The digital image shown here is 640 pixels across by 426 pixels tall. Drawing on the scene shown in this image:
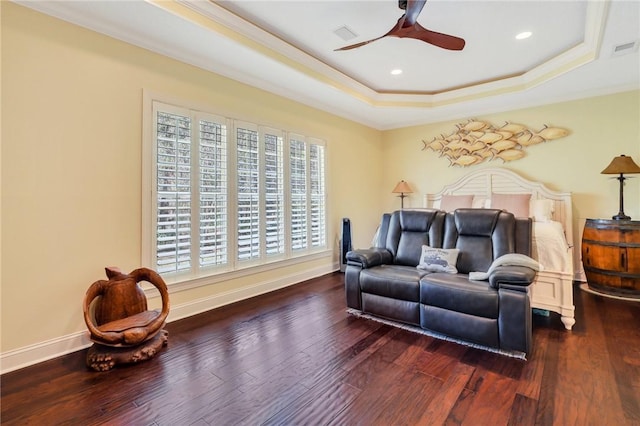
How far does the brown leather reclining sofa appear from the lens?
93.0 inches

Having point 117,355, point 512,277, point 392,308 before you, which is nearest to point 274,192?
point 392,308

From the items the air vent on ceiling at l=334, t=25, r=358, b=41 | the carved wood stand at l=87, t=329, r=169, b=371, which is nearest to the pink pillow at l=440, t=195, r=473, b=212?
the air vent on ceiling at l=334, t=25, r=358, b=41

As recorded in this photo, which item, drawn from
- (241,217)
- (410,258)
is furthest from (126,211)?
(410,258)

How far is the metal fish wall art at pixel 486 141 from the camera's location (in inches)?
191

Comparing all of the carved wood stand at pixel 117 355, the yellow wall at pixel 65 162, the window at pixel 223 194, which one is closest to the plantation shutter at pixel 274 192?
the window at pixel 223 194

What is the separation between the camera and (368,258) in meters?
3.27

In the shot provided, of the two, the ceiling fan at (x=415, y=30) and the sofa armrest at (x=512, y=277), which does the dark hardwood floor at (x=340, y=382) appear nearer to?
the sofa armrest at (x=512, y=277)

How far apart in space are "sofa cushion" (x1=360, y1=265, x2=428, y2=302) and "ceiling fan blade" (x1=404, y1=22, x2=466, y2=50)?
6.98 feet

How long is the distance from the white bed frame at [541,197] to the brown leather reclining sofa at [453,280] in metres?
0.46

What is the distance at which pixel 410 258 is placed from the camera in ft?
11.3

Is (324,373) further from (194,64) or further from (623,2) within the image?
(623,2)

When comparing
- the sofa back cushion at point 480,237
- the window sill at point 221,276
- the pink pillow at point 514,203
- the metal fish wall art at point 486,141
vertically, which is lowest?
the window sill at point 221,276

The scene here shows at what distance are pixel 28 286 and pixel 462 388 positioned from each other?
127 inches

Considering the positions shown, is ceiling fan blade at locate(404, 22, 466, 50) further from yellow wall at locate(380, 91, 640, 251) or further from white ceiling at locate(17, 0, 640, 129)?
yellow wall at locate(380, 91, 640, 251)
